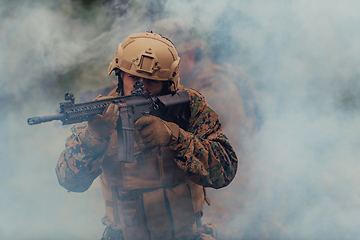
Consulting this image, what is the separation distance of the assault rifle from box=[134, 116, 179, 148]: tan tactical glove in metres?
0.07

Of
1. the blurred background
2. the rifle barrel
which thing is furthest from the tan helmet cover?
the blurred background

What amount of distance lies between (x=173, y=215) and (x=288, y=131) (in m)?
2.35

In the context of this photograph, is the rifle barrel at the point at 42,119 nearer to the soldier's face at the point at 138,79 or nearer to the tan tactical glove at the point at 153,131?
the tan tactical glove at the point at 153,131

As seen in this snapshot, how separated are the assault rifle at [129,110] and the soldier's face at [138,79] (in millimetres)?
120

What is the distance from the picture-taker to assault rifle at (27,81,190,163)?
8.25ft

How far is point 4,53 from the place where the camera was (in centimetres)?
450

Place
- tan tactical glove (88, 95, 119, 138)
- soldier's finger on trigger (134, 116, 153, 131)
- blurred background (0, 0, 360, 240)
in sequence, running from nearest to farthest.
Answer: tan tactical glove (88, 95, 119, 138) → soldier's finger on trigger (134, 116, 153, 131) → blurred background (0, 0, 360, 240)

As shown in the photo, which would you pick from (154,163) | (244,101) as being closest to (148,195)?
(154,163)

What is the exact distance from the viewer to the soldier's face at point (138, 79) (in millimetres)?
3109

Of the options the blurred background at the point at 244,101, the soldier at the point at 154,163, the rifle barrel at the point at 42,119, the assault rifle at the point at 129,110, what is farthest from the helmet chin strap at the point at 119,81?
the blurred background at the point at 244,101

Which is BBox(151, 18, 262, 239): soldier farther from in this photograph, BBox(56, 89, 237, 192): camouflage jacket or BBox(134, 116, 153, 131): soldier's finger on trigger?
BBox(134, 116, 153, 131): soldier's finger on trigger

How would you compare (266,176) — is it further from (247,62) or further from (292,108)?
(247,62)

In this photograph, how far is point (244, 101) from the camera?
4.97m

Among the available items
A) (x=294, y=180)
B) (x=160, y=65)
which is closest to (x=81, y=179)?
(x=160, y=65)
